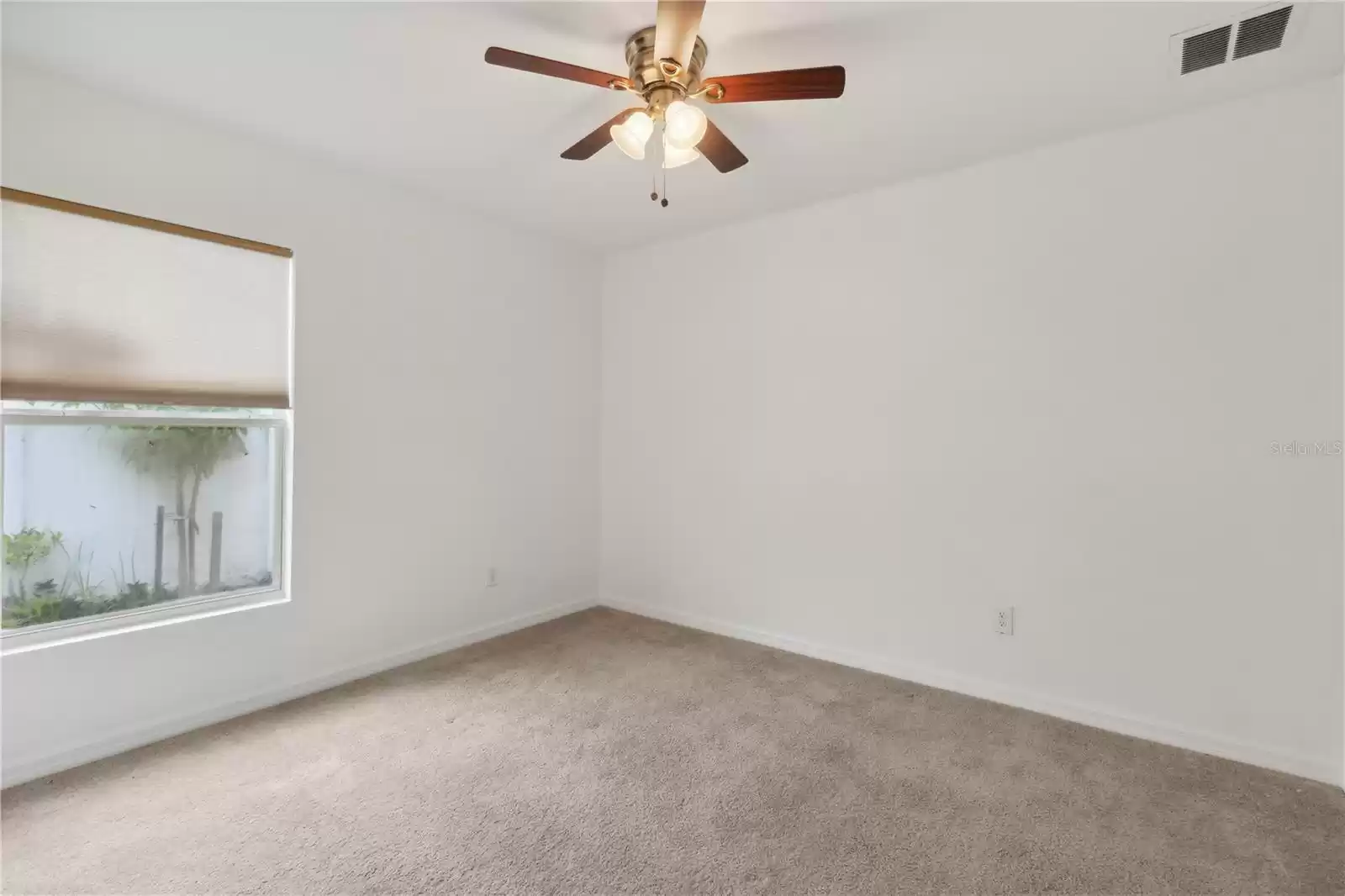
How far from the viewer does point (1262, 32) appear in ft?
6.62

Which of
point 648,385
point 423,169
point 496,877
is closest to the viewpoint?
point 496,877

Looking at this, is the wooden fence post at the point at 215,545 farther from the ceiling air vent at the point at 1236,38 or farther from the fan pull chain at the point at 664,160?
the ceiling air vent at the point at 1236,38

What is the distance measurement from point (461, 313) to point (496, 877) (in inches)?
110

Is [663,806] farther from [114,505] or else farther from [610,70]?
[610,70]

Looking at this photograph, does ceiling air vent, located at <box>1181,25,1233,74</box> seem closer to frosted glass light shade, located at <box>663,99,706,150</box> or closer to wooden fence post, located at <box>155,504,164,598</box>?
frosted glass light shade, located at <box>663,99,706,150</box>

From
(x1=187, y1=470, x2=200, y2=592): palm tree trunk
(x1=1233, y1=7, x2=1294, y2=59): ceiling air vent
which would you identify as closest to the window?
(x1=187, y1=470, x2=200, y2=592): palm tree trunk

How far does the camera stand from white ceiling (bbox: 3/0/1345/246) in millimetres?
1952

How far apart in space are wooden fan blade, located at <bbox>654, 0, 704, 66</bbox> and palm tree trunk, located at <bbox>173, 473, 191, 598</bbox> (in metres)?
2.58

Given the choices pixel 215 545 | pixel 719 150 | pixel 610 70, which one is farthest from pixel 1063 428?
pixel 215 545

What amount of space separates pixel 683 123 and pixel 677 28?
0.31 meters

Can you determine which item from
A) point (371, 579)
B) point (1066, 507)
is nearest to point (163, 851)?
point (371, 579)

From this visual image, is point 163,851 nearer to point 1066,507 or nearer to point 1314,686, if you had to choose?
point 1066,507

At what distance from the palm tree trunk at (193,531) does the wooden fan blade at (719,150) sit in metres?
2.53

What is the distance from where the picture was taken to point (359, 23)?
1991mm
